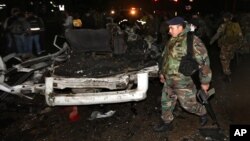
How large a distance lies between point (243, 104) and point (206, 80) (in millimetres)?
2005

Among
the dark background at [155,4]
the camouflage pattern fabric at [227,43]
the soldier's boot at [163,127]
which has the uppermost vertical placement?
the dark background at [155,4]

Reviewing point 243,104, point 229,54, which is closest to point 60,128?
point 243,104

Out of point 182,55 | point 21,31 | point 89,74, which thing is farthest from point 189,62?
point 21,31

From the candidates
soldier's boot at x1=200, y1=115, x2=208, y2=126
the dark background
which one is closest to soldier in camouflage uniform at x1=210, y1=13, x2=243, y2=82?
soldier's boot at x1=200, y1=115, x2=208, y2=126

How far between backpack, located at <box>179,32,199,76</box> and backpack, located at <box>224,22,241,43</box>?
3.54 m

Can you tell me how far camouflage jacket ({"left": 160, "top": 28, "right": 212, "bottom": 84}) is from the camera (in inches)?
158

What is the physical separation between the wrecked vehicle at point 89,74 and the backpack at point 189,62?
0.70 meters

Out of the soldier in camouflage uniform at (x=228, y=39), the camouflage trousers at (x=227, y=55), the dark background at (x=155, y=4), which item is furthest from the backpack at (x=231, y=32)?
the dark background at (x=155, y=4)

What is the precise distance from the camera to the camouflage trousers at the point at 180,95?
420cm

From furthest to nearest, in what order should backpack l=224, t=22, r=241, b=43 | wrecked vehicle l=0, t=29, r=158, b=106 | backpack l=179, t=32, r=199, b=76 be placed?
backpack l=224, t=22, r=241, b=43, wrecked vehicle l=0, t=29, r=158, b=106, backpack l=179, t=32, r=199, b=76

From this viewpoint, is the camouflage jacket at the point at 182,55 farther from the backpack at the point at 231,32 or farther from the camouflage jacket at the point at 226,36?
the backpack at the point at 231,32

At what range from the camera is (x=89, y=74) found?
4.77m

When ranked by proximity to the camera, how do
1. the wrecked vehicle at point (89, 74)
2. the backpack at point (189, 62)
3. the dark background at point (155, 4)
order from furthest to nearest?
the dark background at point (155, 4) < the wrecked vehicle at point (89, 74) < the backpack at point (189, 62)

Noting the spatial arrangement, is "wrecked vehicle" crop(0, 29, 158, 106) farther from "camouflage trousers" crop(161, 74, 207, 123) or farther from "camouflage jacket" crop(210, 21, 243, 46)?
"camouflage jacket" crop(210, 21, 243, 46)
